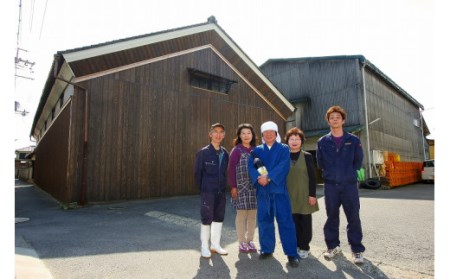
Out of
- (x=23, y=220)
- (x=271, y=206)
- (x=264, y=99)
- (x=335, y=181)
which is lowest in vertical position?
(x=23, y=220)

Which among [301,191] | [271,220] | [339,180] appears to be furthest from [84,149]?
[339,180]

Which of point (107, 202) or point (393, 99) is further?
point (393, 99)

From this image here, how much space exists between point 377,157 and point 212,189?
15331 mm

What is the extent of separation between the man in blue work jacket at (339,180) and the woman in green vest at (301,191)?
7.7 inches

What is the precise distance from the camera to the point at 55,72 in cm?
826

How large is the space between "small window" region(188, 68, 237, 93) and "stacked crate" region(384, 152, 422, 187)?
9285mm

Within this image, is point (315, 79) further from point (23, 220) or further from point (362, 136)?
point (23, 220)

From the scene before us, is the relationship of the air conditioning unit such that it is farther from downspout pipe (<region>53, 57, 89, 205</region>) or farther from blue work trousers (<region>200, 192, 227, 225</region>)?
downspout pipe (<region>53, 57, 89, 205</region>)

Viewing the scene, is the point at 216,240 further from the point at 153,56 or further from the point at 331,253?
the point at 153,56

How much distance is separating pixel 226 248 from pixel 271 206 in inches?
40.8

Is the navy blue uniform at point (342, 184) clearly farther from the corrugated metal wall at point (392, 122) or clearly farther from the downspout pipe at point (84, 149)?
the corrugated metal wall at point (392, 122)

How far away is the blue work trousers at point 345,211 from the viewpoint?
3.35 metres

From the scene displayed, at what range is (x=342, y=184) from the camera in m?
3.45

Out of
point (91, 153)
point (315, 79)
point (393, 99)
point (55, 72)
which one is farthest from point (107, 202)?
point (393, 99)
